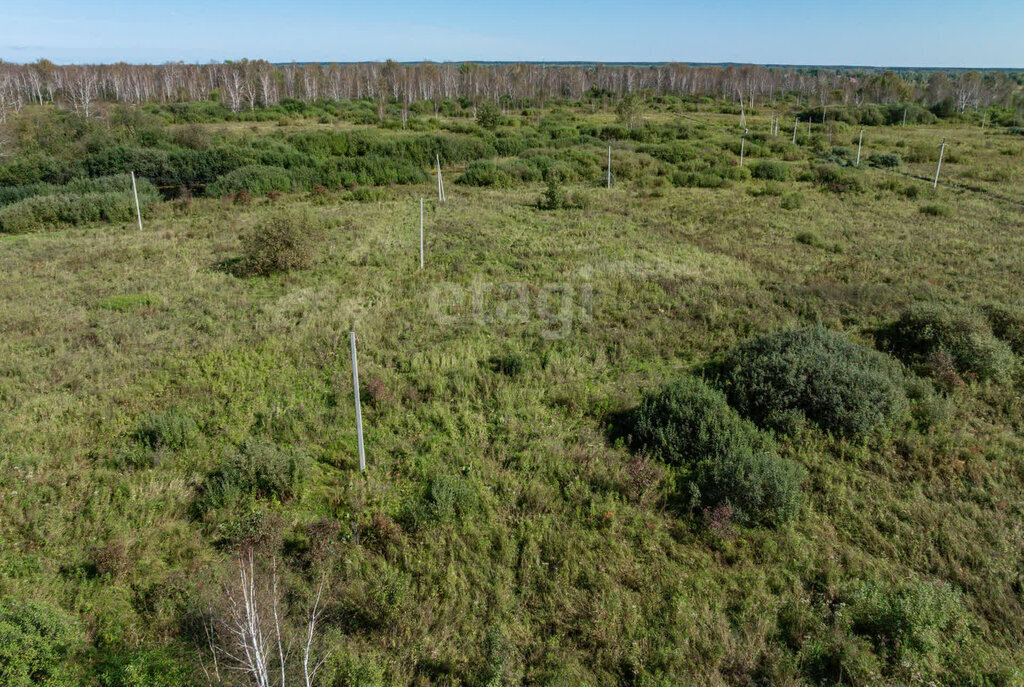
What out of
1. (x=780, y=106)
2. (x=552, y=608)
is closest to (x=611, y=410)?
(x=552, y=608)

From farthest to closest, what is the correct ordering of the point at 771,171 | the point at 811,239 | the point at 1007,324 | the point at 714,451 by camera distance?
the point at 771,171 → the point at 811,239 → the point at 1007,324 → the point at 714,451

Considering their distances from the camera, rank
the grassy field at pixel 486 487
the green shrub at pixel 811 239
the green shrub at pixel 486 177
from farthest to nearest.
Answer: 1. the green shrub at pixel 486 177
2. the green shrub at pixel 811 239
3. the grassy field at pixel 486 487

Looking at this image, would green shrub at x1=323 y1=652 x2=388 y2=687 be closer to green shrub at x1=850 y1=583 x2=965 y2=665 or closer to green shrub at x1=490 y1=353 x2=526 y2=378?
green shrub at x1=850 y1=583 x2=965 y2=665

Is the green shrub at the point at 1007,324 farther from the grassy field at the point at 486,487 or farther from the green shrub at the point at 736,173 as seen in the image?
the green shrub at the point at 736,173

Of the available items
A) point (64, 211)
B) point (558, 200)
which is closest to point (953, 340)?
point (558, 200)

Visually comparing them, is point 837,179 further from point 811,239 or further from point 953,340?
point 953,340

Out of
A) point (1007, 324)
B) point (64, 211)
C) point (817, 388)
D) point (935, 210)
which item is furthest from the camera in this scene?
point (64, 211)

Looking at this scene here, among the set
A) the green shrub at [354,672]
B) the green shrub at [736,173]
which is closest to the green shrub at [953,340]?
the green shrub at [354,672]
